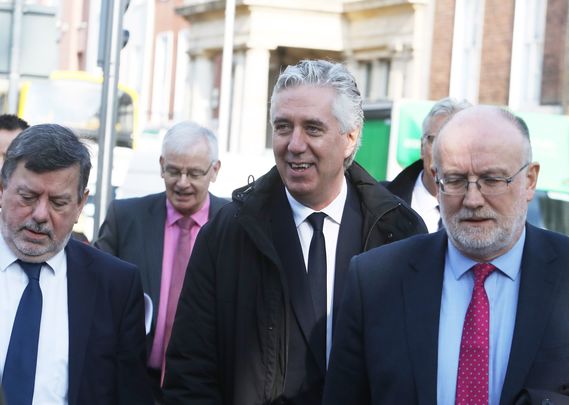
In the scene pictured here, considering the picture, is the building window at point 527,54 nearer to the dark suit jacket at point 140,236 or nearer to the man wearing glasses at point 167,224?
the man wearing glasses at point 167,224

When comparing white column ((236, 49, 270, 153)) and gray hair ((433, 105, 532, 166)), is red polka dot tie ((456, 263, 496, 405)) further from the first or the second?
white column ((236, 49, 270, 153))

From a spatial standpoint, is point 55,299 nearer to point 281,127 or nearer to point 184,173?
point 281,127

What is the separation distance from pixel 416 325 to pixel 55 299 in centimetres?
134

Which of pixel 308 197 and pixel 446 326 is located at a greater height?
pixel 308 197

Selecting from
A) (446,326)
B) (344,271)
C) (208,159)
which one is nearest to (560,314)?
(446,326)

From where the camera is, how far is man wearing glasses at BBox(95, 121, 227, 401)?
23.4 feet

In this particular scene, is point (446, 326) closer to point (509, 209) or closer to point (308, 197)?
point (509, 209)

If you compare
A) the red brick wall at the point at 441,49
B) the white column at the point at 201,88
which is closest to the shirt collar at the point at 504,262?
the red brick wall at the point at 441,49

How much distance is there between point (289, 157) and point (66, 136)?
0.82m

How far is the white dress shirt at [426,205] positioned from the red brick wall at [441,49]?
2382 centimetres

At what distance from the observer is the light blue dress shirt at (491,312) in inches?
166

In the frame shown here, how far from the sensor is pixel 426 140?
8383 millimetres

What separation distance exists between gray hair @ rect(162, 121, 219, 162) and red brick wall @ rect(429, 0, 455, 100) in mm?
23970

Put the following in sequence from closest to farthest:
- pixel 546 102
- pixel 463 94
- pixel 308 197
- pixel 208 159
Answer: pixel 308 197 → pixel 208 159 → pixel 546 102 → pixel 463 94
